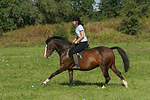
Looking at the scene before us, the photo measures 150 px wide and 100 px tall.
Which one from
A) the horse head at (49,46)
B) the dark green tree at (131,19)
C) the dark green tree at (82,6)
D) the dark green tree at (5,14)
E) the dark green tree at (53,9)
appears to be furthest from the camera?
the dark green tree at (82,6)

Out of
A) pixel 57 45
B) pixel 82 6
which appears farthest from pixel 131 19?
pixel 57 45

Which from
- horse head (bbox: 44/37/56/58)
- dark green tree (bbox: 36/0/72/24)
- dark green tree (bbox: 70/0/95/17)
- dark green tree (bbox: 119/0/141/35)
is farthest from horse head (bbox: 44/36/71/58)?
dark green tree (bbox: 70/0/95/17)

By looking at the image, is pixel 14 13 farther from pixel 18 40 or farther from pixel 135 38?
pixel 135 38

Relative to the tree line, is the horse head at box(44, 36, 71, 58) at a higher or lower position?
higher

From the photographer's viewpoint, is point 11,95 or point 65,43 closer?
point 11,95

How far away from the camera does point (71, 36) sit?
1577 inches

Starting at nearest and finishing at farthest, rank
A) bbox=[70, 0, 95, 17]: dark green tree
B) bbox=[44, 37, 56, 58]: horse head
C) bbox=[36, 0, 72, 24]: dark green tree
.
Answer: bbox=[44, 37, 56, 58]: horse head → bbox=[36, 0, 72, 24]: dark green tree → bbox=[70, 0, 95, 17]: dark green tree

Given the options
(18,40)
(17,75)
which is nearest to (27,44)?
(18,40)

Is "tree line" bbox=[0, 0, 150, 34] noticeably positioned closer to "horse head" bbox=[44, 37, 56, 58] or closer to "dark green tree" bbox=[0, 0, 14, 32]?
"dark green tree" bbox=[0, 0, 14, 32]

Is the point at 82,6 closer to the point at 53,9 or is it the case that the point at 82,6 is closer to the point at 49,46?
the point at 53,9

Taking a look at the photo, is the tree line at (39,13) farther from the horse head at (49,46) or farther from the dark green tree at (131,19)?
the horse head at (49,46)

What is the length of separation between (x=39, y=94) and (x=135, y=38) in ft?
111

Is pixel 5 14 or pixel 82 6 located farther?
pixel 82 6

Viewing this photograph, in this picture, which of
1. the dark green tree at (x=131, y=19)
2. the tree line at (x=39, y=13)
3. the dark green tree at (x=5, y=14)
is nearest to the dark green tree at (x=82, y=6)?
the tree line at (x=39, y=13)
